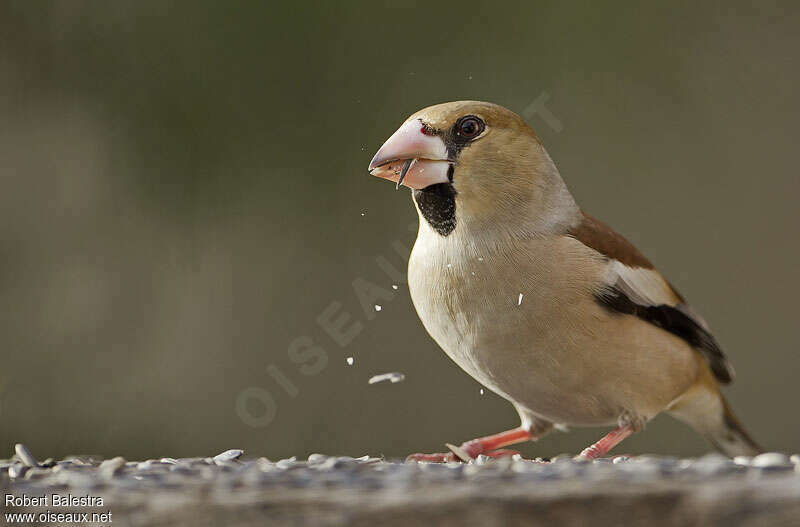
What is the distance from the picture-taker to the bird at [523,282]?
231 centimetres

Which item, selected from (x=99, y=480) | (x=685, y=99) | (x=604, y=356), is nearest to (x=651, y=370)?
(x=604, y=356)

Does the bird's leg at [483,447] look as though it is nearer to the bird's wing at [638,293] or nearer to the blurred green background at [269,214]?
the bird's wing at [638,293]

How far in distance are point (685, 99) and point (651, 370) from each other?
10.3ft

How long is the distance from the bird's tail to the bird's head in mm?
828

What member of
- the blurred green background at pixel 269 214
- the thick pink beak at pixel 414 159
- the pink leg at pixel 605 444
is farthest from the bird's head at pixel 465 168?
the blurred green background at pixel 269 214

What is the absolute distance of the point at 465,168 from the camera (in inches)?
94.4

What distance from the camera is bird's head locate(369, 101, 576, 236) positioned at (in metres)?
2.36

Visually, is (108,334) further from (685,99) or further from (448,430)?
(685,99)

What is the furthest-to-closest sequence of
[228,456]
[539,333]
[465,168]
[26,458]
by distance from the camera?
1. [465,168]
2. [539,333]
3. [228,456]
4. [26,458]

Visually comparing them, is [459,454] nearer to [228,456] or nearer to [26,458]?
[228,456]

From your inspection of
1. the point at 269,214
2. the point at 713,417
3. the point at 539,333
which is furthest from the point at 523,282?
the point at 269,214

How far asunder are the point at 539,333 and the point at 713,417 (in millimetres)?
1121

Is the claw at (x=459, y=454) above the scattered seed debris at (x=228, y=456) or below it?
below

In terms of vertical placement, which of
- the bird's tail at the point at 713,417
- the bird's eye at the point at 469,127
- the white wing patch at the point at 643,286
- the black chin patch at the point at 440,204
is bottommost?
the bird's tail at the point at 713,417
